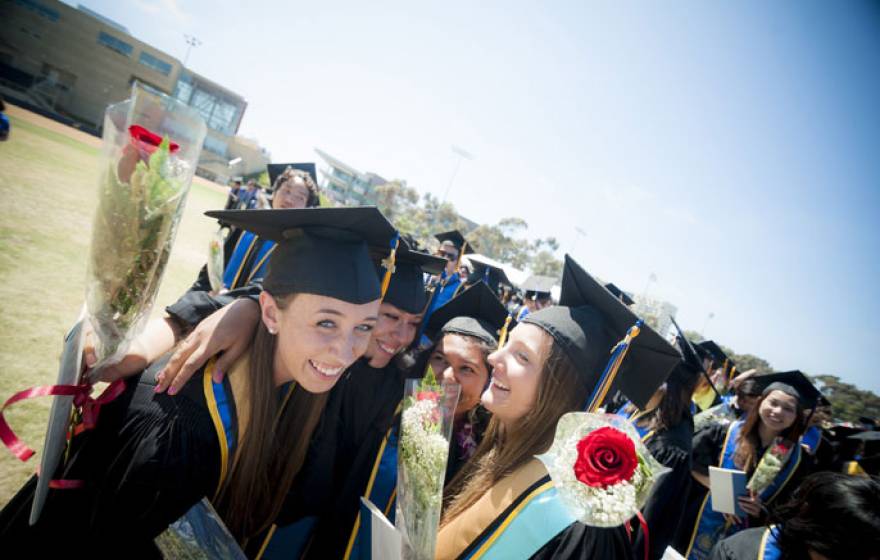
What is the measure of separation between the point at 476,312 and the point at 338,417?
123cm

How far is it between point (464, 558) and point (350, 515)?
0.95 metres

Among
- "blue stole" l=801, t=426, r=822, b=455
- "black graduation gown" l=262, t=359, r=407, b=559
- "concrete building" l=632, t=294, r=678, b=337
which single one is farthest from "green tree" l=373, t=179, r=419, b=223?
"black graduation gown" l=262, t=359, r=407, b=559

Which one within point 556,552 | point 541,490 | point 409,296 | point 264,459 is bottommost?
point 264,459

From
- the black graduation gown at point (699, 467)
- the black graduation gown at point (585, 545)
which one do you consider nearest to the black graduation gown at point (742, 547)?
the black graduation gown at point (585, 545)

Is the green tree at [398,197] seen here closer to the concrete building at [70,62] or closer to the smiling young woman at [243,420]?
the concrete building at [70,62]

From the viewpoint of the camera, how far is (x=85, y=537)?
1.40 metres

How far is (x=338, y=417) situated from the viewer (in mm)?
2287

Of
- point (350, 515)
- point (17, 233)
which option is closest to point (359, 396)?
point (350, 515)

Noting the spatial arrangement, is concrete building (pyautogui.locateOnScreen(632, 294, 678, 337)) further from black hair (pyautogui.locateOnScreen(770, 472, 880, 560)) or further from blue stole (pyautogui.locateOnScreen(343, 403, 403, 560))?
blue stole (pyautogui.locateOnScreen(343, 403, 403, 560))

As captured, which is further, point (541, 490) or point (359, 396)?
point (359, 396)

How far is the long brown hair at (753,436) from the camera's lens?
3.82 metres

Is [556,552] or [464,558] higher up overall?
[556,552]

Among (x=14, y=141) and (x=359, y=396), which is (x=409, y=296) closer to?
(x=359, y=396)

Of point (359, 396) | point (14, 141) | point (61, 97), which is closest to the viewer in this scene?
point (359, 396)
